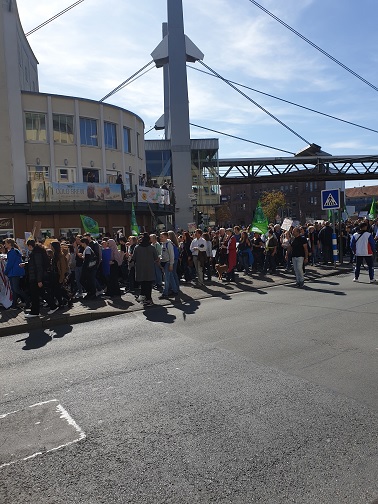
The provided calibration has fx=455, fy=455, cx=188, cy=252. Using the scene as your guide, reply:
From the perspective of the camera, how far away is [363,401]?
4637mm

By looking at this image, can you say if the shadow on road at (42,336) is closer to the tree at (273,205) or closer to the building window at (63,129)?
the building window at (63,129)

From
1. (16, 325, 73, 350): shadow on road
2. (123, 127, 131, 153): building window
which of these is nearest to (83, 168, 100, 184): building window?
(123, 127, 131, 153): building window

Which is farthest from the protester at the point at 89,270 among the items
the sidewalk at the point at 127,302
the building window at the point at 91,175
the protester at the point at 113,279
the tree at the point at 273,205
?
the tree at the point at 273,205


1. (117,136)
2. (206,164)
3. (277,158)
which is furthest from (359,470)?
(277,158)

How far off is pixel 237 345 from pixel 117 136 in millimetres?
31906

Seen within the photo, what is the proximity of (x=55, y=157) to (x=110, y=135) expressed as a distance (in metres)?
5.44

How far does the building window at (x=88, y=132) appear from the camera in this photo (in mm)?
34125

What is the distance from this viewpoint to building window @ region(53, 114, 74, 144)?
32750 mm

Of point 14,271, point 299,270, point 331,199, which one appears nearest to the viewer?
point 14,271

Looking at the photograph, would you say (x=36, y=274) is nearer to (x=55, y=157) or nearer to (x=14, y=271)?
(x=14, y=271)

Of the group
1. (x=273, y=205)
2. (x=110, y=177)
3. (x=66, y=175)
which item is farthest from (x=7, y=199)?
(x=273, y=205)

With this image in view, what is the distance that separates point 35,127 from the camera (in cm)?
3212

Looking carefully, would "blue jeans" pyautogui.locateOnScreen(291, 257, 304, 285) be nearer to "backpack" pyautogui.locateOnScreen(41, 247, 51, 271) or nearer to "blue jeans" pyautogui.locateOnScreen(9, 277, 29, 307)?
"backpack" pyautogui.locateOnScreen(41, 247, 51, 271)

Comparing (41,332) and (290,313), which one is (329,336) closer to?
(290,313)
